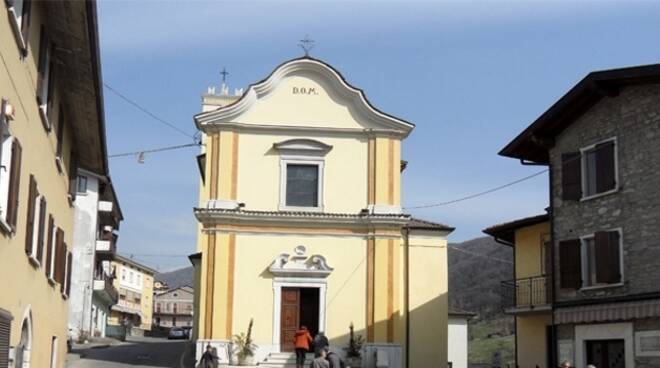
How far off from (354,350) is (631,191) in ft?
39.9

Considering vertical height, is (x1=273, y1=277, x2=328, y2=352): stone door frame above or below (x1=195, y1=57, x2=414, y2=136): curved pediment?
below

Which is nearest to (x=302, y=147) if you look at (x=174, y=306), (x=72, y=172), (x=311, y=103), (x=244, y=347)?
(x=311, y=103)

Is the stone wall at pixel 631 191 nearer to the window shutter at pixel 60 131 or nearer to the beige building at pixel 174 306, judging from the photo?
the window shutter at pixel 60 131

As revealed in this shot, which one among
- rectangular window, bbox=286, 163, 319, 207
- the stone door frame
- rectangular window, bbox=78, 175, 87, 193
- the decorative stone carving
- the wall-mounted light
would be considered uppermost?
rectangular window, bbox=78, 175, 87, 193

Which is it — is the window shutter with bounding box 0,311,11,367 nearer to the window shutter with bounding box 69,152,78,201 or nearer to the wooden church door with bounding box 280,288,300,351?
the window shutter with bounding box 69,152,78,201

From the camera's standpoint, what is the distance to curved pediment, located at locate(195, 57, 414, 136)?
3219 centimetres

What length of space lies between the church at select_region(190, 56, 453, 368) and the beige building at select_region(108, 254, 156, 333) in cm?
5615

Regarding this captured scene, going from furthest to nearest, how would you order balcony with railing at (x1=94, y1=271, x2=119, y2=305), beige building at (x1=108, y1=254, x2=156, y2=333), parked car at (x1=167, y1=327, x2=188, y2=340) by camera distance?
beige building at (x1=108, y1=254, x2=156, y2=333), parked car at (x1=167, y1=327, x2=188, y2=340), balcony with railing at (x1=94, y1=271, x2=119, y2=305)

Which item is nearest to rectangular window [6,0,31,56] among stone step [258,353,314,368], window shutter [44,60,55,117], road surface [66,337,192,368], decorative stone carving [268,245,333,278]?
window shutter [44,60,55,117]

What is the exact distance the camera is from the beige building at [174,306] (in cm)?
12744

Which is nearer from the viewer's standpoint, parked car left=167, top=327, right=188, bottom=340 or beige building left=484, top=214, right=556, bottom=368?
beige building left=484, top=214, right=556, bottom=368

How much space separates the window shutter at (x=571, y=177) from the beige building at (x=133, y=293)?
218ft

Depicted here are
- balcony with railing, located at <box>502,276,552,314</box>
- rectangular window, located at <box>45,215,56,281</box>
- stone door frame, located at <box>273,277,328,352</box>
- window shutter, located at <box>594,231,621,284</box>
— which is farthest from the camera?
stone door frame, located at <box>273,277,328,352</box>

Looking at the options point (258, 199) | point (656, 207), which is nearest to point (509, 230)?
point (258, 199)
